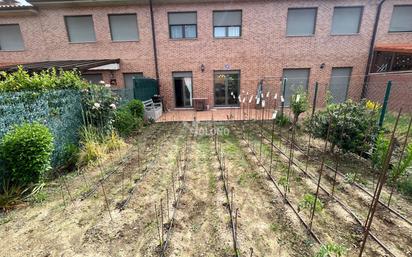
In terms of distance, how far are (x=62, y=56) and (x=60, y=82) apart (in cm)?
775

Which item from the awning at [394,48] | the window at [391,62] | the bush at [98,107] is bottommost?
the bush at [98,107]

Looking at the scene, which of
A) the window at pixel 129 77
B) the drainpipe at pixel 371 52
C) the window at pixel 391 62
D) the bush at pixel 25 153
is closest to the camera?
the bush at pixel 25 153

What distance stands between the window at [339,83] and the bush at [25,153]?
11.8 metres

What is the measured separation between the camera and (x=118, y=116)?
246 inches

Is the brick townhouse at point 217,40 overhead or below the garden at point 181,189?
overhead

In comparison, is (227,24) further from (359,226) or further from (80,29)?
(359,226)

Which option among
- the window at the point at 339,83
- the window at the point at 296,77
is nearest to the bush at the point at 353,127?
the window at the point at 296,77

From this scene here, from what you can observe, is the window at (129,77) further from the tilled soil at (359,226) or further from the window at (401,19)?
the window at (401,19)

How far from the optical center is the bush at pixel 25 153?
10.1 ft

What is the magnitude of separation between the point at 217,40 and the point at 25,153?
9336 millimetres

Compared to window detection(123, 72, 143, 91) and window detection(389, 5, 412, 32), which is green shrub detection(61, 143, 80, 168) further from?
window detection(389, 5, 412, 32)

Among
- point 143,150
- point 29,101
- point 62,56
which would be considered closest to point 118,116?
point 143,150

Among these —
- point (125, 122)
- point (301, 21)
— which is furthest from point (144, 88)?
point (301, 21)

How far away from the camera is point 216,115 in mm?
9797
